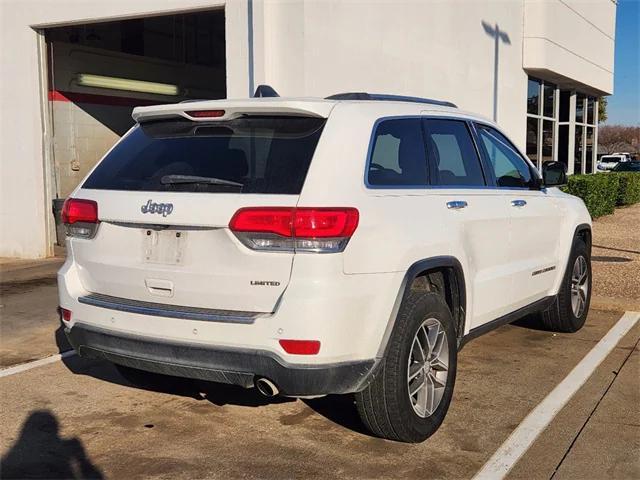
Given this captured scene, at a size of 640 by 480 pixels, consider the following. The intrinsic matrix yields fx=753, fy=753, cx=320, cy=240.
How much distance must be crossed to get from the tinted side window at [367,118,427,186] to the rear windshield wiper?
720 millimetres

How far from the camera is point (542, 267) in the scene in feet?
19.1

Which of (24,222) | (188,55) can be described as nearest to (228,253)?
(24,222)

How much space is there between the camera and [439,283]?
451 cm

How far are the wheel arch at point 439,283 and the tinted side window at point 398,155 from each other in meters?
0.48

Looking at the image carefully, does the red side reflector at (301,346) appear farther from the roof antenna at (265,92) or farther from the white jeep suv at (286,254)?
the roof antenna at (265,92)

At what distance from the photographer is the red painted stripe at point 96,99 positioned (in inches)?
578

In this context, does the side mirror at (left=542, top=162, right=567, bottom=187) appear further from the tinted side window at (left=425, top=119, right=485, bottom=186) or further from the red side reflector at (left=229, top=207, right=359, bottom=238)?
the red side reflector at (left=229, top=207, right=359, bottom=238)

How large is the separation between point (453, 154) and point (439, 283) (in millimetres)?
950

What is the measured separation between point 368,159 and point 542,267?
97.8 inches

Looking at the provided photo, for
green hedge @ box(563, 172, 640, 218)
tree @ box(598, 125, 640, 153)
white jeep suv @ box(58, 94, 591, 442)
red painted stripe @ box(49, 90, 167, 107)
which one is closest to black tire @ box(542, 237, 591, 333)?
white jeep suv @ box(58, 94, 591, 442)

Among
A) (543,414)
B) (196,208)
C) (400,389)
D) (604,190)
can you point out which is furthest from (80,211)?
(604,190)

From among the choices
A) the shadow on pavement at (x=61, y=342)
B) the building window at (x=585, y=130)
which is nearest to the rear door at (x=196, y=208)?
the shadow on pavement at (x=61, y=342)

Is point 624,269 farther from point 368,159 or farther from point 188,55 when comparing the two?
point 188,55

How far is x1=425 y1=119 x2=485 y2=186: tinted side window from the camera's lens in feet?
15.3
